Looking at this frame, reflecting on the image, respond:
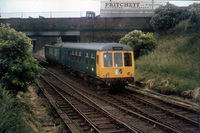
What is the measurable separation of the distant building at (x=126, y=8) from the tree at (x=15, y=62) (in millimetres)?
19901

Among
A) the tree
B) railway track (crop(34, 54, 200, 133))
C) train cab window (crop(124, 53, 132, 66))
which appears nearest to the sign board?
train cab window (crop(124, 53, 132, 66))

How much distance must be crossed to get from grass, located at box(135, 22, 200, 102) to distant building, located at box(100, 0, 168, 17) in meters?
8.61

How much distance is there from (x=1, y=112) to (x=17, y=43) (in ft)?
13.7

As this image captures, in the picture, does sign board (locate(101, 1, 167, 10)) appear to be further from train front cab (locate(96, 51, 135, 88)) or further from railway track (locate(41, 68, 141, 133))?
railway track (locate(41, 68, 141, 133))

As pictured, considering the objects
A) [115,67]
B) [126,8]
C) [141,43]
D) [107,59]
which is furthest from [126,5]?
[115,67]

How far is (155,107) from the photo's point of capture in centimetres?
1012

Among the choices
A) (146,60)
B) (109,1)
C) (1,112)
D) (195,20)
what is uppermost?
(109,1)

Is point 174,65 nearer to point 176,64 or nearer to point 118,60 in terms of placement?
point 176,64

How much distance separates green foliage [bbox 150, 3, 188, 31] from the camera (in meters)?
22.5

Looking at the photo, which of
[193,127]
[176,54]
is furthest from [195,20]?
[193,127]

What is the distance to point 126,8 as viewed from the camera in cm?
2880

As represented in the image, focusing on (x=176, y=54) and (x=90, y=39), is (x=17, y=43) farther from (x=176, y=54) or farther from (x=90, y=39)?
(x=90, y=39)

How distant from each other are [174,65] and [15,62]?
34.1 feet

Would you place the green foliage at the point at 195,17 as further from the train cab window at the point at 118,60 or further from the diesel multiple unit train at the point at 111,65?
the train cab window at the point at 118,60
